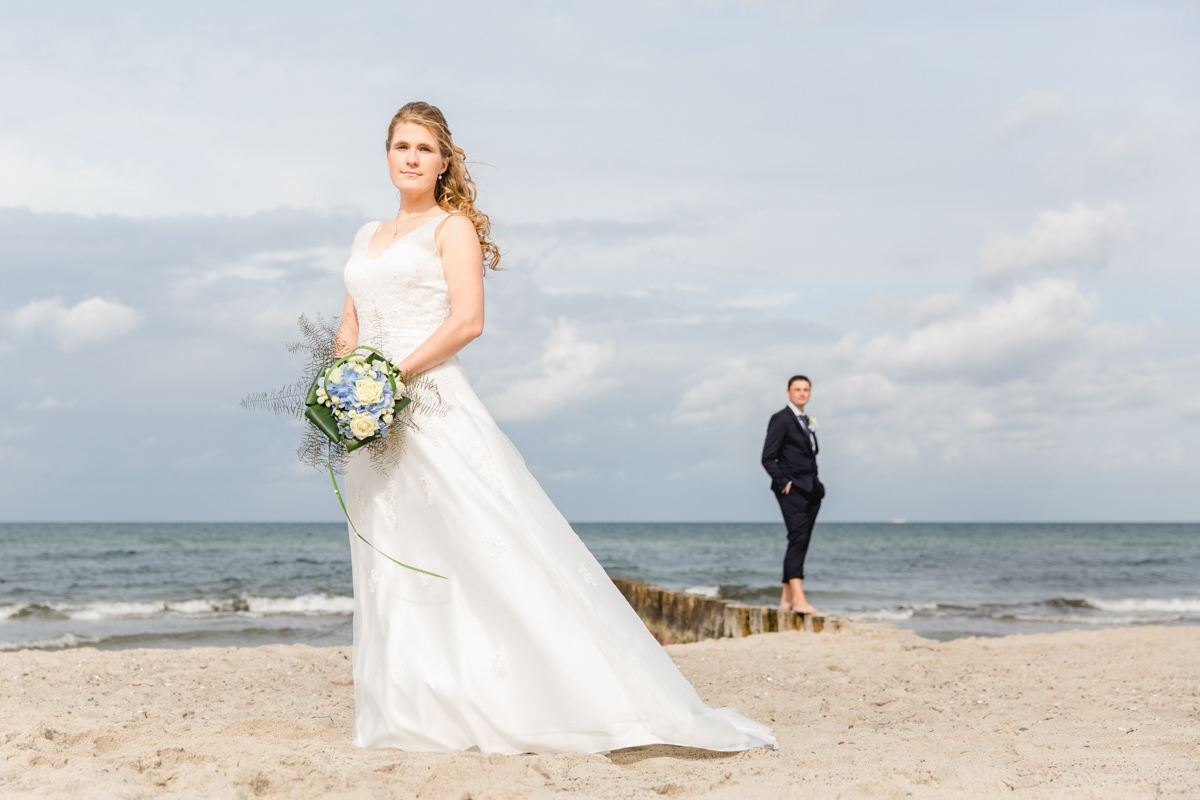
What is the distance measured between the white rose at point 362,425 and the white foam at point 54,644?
A: 28.7 ft

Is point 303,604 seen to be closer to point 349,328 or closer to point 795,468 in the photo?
point 795,468

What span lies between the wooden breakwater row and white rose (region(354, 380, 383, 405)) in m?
4.32

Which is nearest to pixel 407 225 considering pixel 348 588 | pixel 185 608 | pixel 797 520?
pixel 797 520

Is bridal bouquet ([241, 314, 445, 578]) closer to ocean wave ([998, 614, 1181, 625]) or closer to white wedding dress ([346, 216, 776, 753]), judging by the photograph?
→ white wedding dress ([346, 216, 776, 753])

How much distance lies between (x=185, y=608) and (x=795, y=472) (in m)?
11.6

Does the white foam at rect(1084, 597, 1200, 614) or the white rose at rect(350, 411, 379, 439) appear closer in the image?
the white rose at rect(350, 411, 379, 439)

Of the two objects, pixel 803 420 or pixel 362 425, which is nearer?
pixel 362 425

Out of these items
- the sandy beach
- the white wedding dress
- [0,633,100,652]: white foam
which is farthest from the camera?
[0,633,100,652]: white foam

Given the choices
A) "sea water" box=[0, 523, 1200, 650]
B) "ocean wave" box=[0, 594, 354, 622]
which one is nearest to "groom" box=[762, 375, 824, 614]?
"sea water" box=[0, 523, 1200, 650]

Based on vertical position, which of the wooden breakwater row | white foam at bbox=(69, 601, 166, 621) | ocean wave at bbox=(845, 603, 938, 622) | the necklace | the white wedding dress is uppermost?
the necklace

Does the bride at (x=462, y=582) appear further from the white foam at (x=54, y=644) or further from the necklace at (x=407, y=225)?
the white foam at (x=54, y=644)

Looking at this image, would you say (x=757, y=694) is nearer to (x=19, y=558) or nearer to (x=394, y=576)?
(x=394, y=576)

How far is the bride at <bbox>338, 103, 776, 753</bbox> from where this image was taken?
3.01m

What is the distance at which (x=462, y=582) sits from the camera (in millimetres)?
3111
